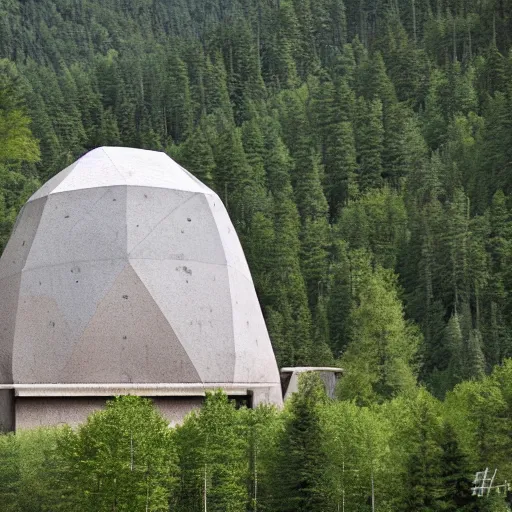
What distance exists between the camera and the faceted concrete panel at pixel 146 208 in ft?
139

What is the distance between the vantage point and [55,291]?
41.7m

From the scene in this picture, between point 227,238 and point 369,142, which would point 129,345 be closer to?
point 227,238

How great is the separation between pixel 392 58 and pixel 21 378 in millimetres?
92935

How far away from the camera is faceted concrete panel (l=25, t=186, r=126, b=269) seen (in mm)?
42062

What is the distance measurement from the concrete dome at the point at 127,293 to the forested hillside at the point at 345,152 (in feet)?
30.4

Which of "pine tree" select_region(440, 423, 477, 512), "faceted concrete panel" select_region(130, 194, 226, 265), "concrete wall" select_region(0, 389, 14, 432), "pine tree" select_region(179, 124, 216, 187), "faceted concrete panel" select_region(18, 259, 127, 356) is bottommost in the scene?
"pine tree" select_region(440, 423, 477, 512)

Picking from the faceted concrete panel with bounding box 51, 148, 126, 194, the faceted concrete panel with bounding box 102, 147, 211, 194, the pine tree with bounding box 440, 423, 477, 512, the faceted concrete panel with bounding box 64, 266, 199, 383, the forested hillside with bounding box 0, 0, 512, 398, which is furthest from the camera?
the forested hillside with bounding box 0, 0, 512, 398

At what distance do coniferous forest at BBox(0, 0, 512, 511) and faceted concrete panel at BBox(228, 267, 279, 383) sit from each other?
6.95 ft

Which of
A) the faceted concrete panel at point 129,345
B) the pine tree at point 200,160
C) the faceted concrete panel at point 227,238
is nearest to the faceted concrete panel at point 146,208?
the faceted concrete panel at point 227,238

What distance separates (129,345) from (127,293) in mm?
1912

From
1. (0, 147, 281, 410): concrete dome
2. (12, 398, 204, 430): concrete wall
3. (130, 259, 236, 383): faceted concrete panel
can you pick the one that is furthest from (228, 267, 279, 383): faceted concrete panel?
(12, 398, 204, 430): concrete wall

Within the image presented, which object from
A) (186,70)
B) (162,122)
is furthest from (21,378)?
(186,70)

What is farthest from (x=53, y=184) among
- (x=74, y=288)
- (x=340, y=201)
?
(x=340, y=201)

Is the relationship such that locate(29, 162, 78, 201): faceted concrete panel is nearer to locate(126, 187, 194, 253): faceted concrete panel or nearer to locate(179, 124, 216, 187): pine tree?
locate(126, 187, 194, 253): faceted concrete panel
